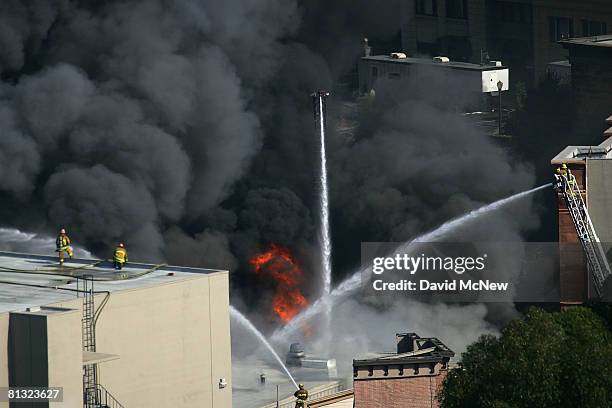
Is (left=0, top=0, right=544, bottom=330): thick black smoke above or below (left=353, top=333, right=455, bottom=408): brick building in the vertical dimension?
above

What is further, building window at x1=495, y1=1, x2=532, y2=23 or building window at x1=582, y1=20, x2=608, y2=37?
building window at x1=495, y1=1, x2=532, y2=23

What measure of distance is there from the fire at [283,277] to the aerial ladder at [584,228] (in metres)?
23.7

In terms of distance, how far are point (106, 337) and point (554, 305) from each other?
1006 inches

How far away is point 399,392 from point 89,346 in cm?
726

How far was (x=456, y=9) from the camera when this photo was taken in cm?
11319

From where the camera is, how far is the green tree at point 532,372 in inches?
1537

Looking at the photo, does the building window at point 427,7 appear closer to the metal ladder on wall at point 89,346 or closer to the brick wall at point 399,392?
the brick wall at point 399,392

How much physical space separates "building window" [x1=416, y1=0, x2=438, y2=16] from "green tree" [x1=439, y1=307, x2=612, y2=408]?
233 feet

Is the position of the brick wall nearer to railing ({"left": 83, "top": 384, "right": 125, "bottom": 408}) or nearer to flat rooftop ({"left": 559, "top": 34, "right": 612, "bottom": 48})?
railing ({"left": 83, "top": 384, "right": 125, "bottom": 408})

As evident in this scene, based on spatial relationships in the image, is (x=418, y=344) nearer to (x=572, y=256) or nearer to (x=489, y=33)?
(x=572, y=256)

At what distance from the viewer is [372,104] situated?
90.9 meters

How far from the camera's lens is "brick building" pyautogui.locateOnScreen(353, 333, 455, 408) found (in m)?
45.2

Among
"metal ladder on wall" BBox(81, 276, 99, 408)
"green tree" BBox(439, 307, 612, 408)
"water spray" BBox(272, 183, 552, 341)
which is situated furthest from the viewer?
"water spray" BBox(272, 183, 552, 341)

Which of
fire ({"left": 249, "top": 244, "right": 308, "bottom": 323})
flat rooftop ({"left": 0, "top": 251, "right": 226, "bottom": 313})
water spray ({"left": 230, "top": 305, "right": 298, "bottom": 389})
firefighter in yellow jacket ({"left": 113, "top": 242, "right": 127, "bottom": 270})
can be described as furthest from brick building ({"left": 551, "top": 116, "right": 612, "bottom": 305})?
fire ({"left": 249, "top": 244, "right": 308, "bottom": 323})
